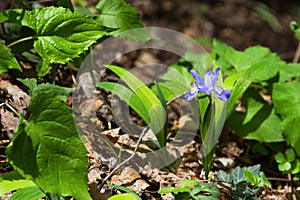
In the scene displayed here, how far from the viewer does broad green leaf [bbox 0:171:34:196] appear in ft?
5.19

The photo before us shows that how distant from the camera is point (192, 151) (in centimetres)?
228

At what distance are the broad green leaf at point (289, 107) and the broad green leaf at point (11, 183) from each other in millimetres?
1259

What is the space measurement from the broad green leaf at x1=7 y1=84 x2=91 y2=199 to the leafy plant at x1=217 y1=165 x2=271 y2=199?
725 mm

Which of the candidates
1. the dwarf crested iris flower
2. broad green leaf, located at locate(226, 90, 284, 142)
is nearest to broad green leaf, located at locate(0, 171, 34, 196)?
the dwarf crested iris flower

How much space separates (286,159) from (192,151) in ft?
1.54

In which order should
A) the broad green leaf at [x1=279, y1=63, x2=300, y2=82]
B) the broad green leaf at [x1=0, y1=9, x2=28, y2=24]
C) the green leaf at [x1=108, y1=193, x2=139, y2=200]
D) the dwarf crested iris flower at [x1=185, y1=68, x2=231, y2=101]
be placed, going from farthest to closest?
the broad green leaf at [x1=279, y1=63, x2=300, y2=82], the broad green leaf at [x1=0, y1=9, x2=28, y2=24], the dwarf crested iris flower at [x1=185, y1=68, x2=231, y2=101], the green leaf at [x1=108, y1=193, x2=139, y2=200]

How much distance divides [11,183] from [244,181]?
3.23 feet

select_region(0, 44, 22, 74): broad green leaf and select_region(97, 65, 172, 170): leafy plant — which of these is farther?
select_region(97, 65, 172, 170): leafy plant

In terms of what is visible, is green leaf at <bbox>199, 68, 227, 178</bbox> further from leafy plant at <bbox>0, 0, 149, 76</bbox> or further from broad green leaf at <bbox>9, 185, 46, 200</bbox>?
broad green leaf at <bbox>9, 185, 46, 200</bbox>

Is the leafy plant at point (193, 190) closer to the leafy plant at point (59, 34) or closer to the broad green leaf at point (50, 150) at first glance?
the broad green leaf at point (50, 150)

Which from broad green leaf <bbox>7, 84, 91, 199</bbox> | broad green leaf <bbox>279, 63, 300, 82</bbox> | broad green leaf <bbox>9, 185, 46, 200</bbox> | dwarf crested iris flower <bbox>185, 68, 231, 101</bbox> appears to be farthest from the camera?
broad green leaf <bbox>279, 63, 300, 82</bbox>

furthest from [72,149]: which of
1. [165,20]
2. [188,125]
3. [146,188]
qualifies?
[165,20]

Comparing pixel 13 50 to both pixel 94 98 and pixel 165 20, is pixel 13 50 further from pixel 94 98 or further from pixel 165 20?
pixel 165 20

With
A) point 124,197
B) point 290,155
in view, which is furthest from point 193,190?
point 290,155
